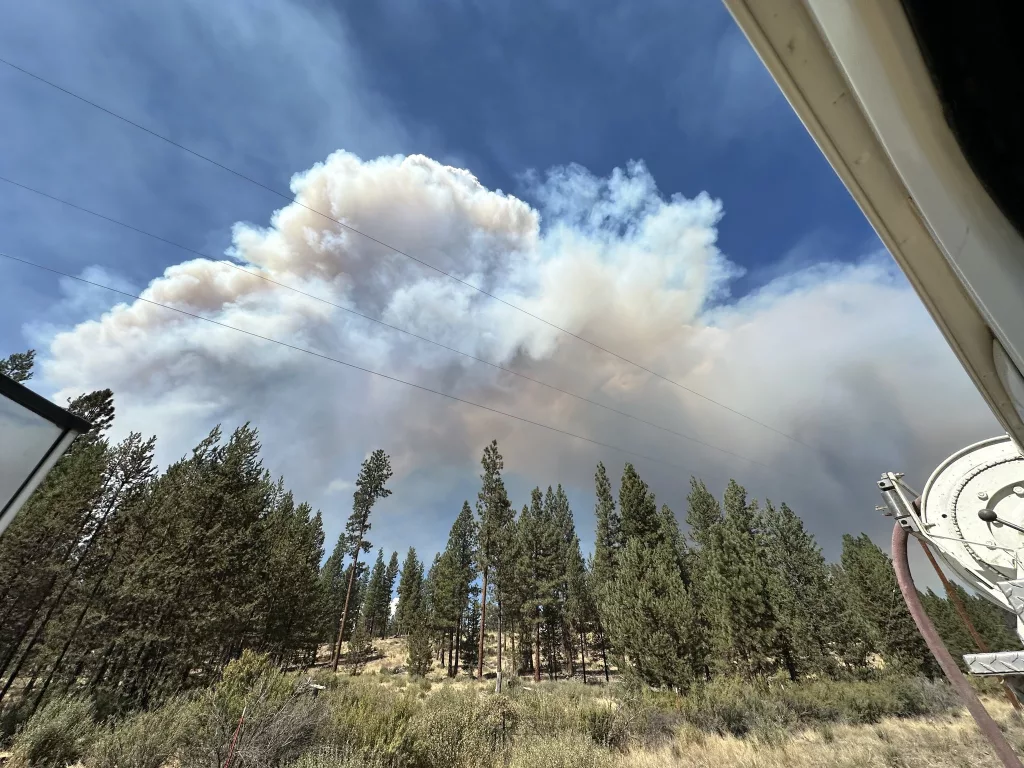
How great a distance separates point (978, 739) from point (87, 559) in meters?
35.3

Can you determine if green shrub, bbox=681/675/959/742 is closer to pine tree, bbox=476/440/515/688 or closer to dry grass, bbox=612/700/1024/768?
dry grass, bbox=612/700/1024/768

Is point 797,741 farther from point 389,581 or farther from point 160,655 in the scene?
point 389,581

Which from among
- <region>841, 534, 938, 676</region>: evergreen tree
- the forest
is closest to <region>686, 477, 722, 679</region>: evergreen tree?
the forest

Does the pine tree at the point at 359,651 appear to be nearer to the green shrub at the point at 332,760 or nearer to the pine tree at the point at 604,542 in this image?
the pine tree at the point at 604,542

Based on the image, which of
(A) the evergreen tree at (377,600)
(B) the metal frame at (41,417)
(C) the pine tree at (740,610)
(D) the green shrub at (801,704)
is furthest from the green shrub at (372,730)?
(A) the evergreen tree at (377,600)

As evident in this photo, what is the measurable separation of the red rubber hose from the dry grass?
9.28 m

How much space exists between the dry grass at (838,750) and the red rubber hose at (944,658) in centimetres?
928

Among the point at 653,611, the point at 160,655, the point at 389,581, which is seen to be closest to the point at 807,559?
the point at 653,611

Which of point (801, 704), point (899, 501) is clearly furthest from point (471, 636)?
point (899, 501)

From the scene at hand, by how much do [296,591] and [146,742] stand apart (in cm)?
2239

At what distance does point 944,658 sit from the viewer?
8.93 feet

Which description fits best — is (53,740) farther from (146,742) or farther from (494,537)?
(494,537)

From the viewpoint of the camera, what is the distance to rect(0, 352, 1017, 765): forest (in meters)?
17.3

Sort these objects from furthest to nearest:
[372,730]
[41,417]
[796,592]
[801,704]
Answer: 1. [796,592]
2. [801,704]
3. [372,730]
4. [41,417]
